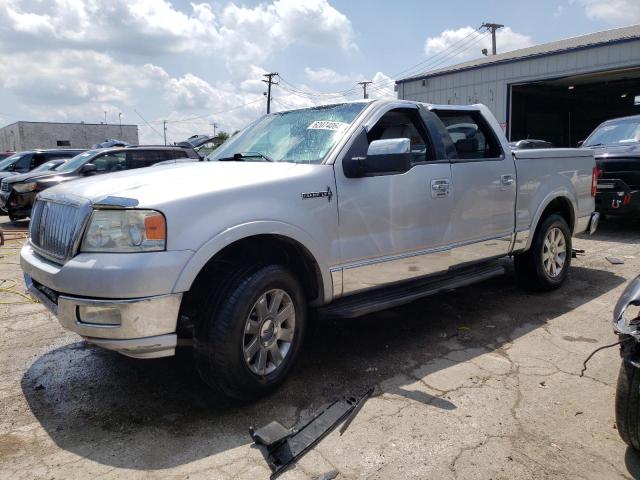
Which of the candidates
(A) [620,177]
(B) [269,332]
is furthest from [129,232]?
(A) [620,177]

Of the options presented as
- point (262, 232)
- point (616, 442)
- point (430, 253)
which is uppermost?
point (262, 232)

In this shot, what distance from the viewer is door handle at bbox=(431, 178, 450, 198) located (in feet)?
13.4

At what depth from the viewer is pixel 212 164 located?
12.3 ft

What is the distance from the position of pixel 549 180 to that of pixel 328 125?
9.08 ft

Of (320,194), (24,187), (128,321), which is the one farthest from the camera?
(24,187)

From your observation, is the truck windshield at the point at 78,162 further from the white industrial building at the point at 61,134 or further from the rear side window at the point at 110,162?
the white industrial building at the point at 61,134

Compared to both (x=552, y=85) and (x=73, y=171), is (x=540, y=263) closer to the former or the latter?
(x=73, y=171)

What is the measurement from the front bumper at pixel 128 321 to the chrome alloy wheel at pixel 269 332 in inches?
18.2

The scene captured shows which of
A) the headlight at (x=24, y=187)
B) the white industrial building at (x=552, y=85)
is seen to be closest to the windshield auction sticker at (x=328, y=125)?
the headlight at (x=24, y=187)

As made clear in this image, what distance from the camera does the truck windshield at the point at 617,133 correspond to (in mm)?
9278

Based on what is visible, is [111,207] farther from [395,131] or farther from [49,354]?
[395,131]

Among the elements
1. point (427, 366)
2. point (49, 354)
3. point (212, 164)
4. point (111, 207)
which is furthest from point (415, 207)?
point (49, 354)

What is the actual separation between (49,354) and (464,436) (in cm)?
315

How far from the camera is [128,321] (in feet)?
8.84
